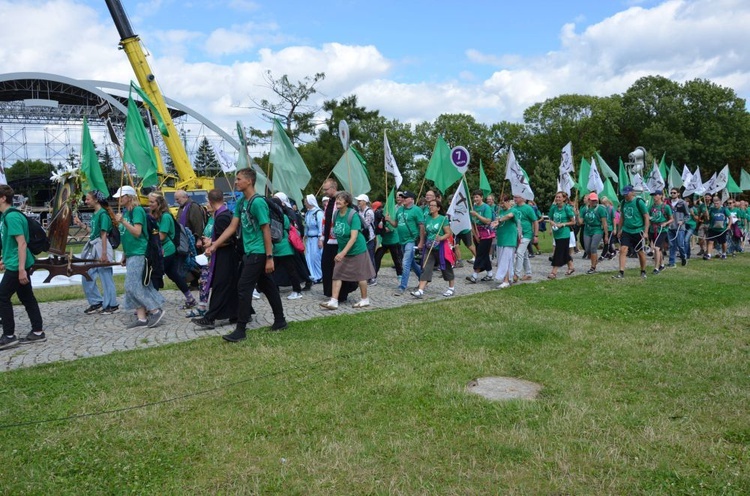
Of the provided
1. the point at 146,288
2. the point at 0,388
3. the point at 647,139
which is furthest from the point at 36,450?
the point at 647,139

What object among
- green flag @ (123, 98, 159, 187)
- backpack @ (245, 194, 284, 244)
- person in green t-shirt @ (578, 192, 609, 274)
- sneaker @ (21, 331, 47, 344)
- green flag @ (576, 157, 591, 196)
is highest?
green flag @ (123, 98, 159, 187)

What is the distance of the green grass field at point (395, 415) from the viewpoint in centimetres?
329

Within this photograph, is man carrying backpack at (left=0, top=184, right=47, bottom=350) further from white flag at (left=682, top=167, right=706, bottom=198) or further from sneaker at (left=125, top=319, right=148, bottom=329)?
white flag at (left=682, top=167, right=706, bottom=198)

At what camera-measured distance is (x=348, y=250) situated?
8.23m

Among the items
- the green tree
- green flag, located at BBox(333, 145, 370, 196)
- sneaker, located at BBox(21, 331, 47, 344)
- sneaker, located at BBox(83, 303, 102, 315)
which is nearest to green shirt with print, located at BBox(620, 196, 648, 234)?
green flag, located at BBox(333, 145, 370, 196)

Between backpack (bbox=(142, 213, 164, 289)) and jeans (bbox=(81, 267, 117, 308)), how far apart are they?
1.45m

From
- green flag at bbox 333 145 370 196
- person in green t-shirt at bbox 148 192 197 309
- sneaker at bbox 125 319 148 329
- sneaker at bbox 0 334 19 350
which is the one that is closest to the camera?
sneaker at bbox 0 334 19 350

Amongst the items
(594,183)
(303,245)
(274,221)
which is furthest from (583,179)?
(274,221)

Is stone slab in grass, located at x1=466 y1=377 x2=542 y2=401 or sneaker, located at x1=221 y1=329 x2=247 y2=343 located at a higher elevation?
sneaker, located at x1=221 y1=329 x2=247 y2=343

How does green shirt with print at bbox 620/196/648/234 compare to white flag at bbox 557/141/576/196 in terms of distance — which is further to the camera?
white flag at bbox 557/141/576/196

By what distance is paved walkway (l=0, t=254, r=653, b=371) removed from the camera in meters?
6.43

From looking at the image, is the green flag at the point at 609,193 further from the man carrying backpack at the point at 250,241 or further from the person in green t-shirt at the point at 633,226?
the man carrying backpack at the point at 250,241

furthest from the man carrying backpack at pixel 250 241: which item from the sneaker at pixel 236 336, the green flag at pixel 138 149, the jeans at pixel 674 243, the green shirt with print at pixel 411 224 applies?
the jeans at pixel 674 243

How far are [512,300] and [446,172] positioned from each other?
315cm
